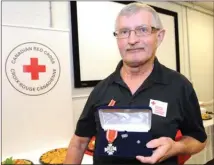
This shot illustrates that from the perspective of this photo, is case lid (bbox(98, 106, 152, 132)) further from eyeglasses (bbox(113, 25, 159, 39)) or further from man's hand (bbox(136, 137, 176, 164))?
eyeglasses (bbox(113, 25, 159, 39))

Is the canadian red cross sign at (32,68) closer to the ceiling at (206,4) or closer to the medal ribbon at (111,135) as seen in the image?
the medal ribbon at (111,135)

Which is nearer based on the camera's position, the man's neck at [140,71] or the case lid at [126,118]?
the case lid at [126,118]

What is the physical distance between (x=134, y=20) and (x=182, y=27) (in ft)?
9.79

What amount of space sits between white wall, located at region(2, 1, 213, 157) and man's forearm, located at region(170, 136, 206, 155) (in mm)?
1406

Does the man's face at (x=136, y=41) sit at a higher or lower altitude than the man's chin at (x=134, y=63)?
higher

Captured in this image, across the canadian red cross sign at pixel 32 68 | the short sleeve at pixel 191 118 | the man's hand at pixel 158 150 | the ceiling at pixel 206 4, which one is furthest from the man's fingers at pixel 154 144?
the ceiling at pixel 206 4

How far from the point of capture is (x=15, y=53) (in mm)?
1458

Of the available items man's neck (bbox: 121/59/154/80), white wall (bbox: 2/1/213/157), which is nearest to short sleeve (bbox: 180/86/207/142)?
man's neck (bbox: 121/59/154/80)

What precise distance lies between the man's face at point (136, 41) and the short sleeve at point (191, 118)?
0.55ft

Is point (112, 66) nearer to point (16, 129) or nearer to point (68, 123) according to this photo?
point (68, 123)

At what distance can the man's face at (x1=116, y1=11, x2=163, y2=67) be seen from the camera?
0.62m

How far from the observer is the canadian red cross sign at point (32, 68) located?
1455 mm

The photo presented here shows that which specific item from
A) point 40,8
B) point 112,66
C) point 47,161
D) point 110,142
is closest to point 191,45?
point 112,66

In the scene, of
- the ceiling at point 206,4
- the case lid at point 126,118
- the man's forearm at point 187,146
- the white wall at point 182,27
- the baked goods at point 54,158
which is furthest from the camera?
the ceiling at point 206,4
